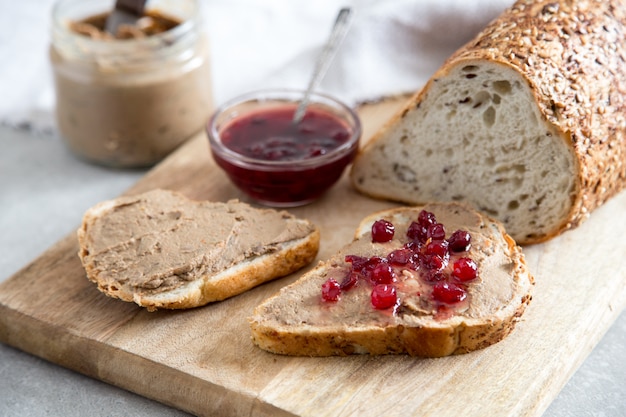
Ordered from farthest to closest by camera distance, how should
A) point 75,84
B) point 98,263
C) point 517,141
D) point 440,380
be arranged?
point 75,84 → point 517,141 → point 98,263 → point 440,380

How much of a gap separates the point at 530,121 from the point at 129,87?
2.27 metres

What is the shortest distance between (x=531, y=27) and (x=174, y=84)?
6.80 ft

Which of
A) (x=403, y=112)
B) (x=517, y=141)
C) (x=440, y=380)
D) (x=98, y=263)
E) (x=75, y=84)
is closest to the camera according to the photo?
(x=440, y=380)

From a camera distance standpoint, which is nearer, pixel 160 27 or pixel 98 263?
pixel 98 263

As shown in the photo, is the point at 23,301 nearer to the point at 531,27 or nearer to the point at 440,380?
the point at 440,380

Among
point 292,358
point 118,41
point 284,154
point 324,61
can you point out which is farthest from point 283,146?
point 292,358

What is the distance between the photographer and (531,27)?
427 cm

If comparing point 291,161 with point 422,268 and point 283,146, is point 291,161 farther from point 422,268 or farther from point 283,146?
point 422,268

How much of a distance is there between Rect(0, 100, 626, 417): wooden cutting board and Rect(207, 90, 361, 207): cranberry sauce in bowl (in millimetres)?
356

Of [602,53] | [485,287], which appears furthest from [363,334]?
[602,53]

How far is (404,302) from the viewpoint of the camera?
3551mm

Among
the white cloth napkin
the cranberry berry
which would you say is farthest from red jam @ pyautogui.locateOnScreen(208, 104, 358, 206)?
the white cloth napkin

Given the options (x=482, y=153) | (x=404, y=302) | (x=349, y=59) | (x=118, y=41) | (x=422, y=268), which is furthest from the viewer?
(x=349, y=59)

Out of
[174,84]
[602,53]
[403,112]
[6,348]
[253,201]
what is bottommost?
[6,348]
